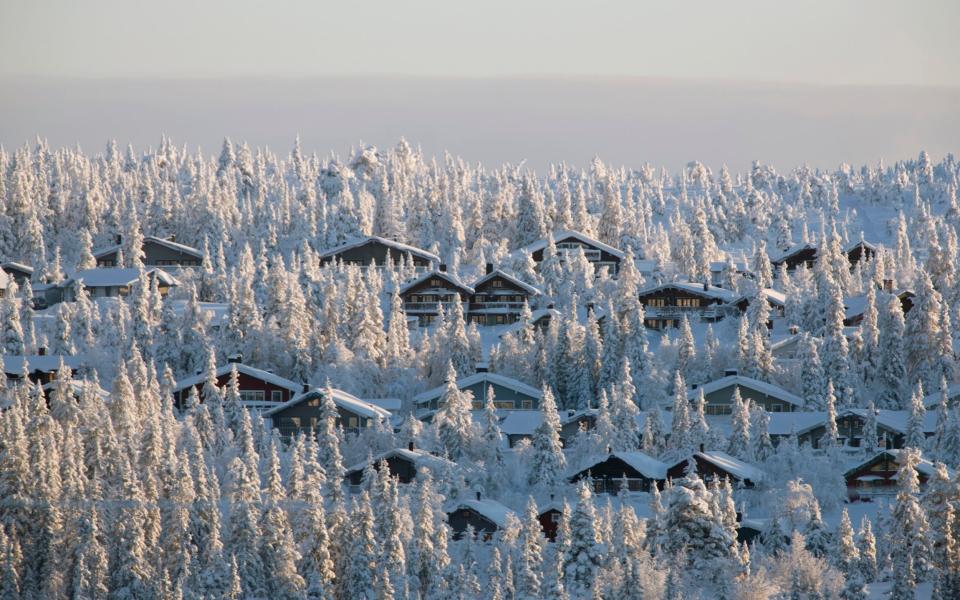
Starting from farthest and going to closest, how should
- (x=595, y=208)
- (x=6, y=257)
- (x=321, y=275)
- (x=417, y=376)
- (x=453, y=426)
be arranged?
(x=595, y=208), (x=6, y=257), (x=321, y=275), (x=417, y=376), (x=453, y=426)

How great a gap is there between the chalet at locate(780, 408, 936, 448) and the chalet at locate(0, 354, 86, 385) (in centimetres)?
4262

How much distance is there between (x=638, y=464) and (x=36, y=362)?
132 feet

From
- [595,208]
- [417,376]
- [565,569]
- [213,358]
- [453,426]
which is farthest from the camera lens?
[595,208]

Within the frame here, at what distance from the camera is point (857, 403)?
99.9 meters

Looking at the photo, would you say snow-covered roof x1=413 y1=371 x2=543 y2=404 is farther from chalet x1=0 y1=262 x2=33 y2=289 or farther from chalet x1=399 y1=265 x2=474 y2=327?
chalet x1=0 y1=262 x2=33 y2=289

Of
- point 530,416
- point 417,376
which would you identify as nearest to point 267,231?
point 417,376

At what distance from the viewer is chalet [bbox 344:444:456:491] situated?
8544cm

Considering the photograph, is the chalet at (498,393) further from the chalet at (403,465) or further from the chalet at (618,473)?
the chalet at (618,473)

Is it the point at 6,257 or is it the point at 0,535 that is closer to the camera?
the point at 0,535

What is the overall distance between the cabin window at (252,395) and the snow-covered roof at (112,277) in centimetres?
2793

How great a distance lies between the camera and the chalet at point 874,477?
85188 millimetres

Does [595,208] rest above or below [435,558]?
above

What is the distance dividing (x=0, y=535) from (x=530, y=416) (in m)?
31.6

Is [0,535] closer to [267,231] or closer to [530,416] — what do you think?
[530,416]
